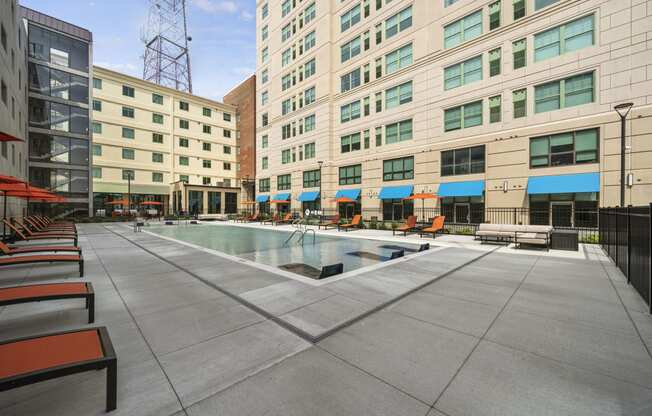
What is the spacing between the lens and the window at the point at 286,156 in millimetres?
38219

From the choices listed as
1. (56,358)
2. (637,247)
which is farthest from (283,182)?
(56,358)

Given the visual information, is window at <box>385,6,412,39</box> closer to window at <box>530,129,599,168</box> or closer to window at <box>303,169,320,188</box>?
window at <box>530,129,599,168</box>

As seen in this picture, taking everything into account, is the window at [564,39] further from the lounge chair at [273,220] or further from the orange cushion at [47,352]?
the orange cushion at [47,352]

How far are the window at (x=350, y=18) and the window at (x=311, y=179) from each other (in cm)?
1712

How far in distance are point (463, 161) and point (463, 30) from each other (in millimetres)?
11157

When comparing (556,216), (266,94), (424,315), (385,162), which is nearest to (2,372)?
(424,315)

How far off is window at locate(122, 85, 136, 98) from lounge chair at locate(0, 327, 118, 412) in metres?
51.9

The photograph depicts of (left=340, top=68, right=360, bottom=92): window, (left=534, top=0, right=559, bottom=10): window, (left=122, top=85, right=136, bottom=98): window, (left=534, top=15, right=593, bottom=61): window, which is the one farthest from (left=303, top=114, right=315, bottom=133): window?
(left=122, top=85, right=136, bottom=98): window

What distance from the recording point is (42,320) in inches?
171

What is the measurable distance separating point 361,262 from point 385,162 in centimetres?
1971

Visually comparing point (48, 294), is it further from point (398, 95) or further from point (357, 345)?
point (398, 95)

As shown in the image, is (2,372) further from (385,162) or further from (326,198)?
(326,198)

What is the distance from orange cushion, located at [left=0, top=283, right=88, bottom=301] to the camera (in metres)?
3.96

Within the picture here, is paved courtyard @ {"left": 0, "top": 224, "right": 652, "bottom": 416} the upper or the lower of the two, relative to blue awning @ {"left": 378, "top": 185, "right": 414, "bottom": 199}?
lower
